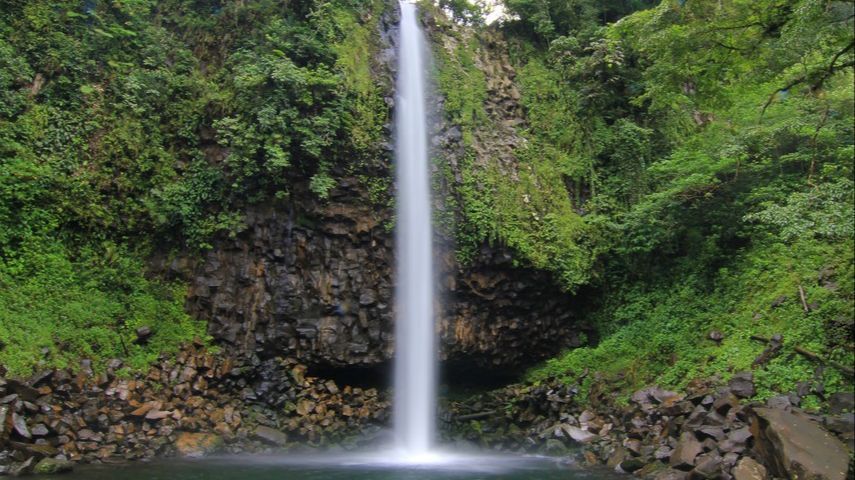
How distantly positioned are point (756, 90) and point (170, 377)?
648 inches

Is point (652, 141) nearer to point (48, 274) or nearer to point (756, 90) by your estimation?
point (756, 90)

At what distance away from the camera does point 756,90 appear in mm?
16141

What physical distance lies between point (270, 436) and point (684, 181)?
11611mm

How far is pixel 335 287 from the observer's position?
51.0 feet

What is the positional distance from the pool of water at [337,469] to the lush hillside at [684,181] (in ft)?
11.1

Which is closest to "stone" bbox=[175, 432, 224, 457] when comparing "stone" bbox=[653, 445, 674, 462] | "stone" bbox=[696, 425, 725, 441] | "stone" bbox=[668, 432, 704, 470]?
"stone" bbox=[653, 445, 674, 462]

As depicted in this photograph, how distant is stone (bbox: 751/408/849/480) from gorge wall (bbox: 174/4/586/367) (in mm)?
7971

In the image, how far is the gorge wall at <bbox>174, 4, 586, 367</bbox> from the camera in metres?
15.2

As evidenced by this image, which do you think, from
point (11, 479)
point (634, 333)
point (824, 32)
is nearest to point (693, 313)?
point (634, 333)

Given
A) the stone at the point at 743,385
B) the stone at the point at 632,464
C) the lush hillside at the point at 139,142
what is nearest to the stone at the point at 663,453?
the stone at the point at 632,464

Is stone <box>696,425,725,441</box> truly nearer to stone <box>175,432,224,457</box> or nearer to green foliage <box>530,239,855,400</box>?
green foliage <box>530,239,855,400</box>

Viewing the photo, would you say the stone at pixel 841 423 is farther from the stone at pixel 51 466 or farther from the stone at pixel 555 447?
the stone at pixel 51 466

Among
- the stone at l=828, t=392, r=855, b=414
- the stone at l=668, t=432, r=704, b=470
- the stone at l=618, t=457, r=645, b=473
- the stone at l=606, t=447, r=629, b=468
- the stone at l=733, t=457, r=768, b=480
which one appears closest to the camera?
the stone at l=733, t=457, r=768, b=480

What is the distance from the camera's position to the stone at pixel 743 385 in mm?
10609
